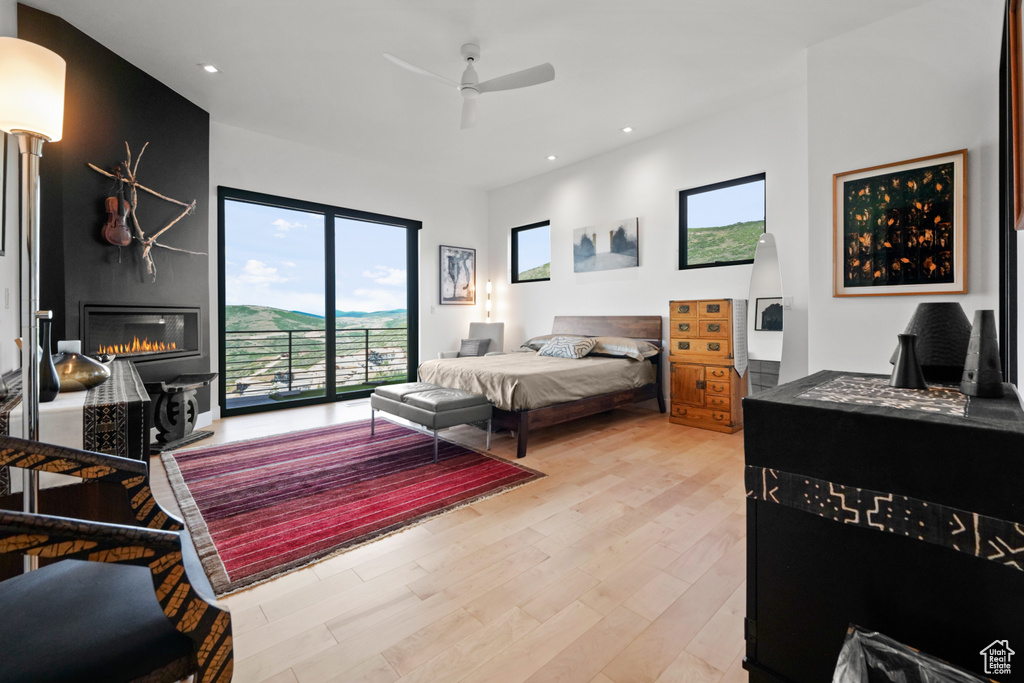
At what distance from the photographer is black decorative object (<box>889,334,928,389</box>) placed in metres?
1.24

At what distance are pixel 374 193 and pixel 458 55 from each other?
2785 millimetres

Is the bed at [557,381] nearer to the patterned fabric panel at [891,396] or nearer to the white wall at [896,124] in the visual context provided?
the white wall at [896,124]

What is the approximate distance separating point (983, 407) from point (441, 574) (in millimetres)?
1821

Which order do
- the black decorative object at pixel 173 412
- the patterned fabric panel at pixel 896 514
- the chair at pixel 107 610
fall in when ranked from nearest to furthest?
1. the chair at pixel 107 610
2. the patterned fabric panel at pixel 896 514
3. the black decorative object at pixel 173 412

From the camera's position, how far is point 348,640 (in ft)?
4.86

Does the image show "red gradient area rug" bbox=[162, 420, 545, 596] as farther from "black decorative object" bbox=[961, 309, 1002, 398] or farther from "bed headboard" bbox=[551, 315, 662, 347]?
"bed headboard" bbox=[551, 315, 662, 347]

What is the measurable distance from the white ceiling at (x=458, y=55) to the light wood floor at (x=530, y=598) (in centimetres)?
307

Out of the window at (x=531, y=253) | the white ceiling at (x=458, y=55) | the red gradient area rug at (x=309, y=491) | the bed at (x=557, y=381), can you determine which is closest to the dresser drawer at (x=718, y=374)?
the bed at (x=557, y=381)

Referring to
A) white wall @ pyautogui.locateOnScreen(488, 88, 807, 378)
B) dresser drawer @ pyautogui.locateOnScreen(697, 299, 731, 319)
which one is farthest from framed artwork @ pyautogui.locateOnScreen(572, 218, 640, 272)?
dresser drawer @ pyautogui.locateOnScreen(697, 299, 731, 319)

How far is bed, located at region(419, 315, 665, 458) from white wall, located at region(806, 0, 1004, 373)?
1.62m

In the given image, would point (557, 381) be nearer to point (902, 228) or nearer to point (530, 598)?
point (530, 598)

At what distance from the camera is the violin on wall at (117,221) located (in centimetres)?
331

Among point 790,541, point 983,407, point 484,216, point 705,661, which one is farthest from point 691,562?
point 484,216

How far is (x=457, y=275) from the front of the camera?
22.0ft
